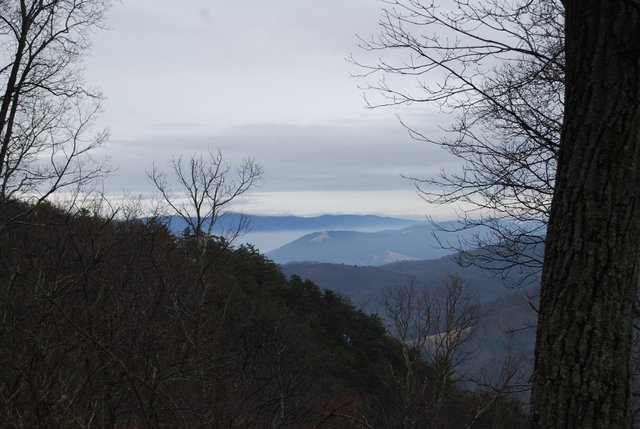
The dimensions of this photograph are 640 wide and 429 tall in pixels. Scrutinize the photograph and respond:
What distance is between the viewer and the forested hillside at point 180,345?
534cm

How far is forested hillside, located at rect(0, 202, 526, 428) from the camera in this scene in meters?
5.34

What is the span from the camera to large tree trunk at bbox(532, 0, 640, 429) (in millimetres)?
2281

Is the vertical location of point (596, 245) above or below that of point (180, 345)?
above

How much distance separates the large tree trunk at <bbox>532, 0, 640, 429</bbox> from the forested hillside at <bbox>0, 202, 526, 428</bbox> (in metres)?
1.26

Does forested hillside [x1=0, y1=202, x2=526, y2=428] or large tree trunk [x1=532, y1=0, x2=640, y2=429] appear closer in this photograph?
large tree trunk [x1=532, y1=0, x2=640, y2=429]

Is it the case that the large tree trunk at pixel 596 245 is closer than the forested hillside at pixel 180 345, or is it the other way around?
the large tree trunk at pixel 596 245

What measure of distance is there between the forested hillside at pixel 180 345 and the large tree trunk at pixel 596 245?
1.26 metres

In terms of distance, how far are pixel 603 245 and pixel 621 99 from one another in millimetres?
648

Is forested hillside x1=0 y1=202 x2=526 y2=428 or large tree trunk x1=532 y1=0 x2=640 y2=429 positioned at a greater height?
large tree trunk x1=532 y1=0 x2=640 y2=429

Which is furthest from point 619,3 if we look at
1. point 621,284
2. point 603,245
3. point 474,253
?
point 474,253

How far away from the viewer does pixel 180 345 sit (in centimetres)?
1130

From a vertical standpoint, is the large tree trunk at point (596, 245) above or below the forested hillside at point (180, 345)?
above

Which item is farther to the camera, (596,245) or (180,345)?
(180,345)

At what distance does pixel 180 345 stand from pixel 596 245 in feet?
33.4
